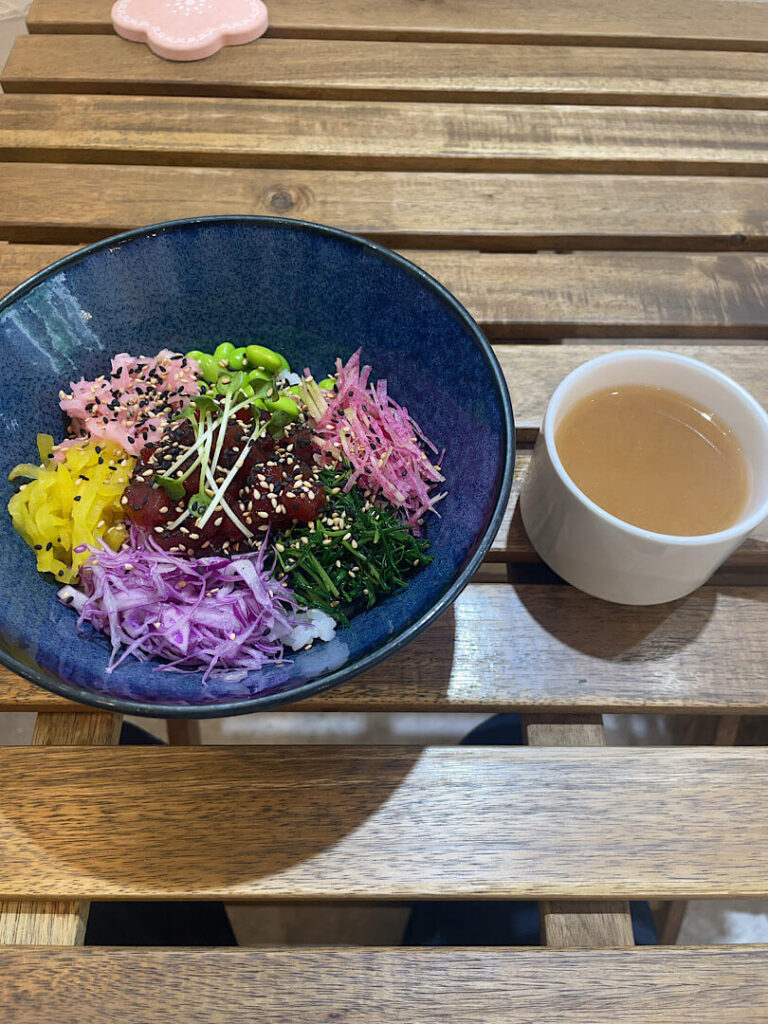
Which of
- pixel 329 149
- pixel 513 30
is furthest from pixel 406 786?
pixel 513 30

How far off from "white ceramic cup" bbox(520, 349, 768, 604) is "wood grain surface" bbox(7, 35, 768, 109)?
1058 mm

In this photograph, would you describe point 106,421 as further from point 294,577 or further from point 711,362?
point 711,362

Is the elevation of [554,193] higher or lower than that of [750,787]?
higher

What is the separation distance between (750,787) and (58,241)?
1.68 meters

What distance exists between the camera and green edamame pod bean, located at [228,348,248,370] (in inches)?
52.3

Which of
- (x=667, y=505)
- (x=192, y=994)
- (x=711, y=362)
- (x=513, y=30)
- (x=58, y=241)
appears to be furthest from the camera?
(x=513, y=30)

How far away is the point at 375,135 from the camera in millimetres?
1880

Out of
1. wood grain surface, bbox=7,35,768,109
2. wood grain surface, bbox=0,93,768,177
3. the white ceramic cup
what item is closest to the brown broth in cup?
the white ceramic cup

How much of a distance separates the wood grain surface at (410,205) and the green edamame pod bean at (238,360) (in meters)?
0.54

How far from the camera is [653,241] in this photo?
1771mm

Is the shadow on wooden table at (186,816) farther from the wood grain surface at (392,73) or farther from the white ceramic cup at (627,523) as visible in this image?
the wood grain surface at (392,73)

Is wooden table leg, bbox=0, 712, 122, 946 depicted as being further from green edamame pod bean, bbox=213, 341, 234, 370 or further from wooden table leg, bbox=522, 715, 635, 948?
green edamame pod bean, bbox=213, 341, 234, 370

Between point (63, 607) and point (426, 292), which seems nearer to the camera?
point (63, 607)

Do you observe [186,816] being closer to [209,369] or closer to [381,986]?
[381,986]
